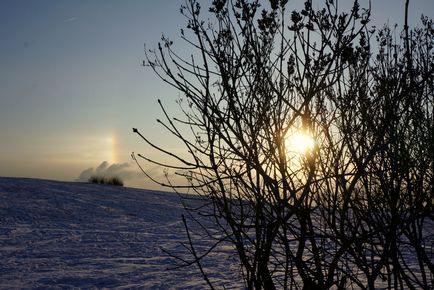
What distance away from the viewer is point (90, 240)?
28.6 ft

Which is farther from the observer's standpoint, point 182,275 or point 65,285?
point 182,275

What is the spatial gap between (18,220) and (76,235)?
1.85m

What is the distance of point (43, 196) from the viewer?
498 inches

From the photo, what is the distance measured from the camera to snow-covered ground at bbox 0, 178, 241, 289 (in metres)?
6.12

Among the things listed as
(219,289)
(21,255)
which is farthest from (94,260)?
(219,289)

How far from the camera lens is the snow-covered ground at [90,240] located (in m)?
6.12

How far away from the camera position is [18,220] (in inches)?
401

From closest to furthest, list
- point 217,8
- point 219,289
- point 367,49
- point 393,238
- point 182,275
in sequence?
point 393,238, point 217,8, point 367,49, point 219,289, point 182,275

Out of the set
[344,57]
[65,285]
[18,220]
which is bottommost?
[65,285]

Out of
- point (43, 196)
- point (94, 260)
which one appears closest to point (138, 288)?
point (94, 260)

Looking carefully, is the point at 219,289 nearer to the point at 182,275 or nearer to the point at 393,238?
the point at 182,275

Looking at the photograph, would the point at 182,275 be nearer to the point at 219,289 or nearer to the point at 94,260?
the point at 219,289

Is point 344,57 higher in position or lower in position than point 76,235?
higher

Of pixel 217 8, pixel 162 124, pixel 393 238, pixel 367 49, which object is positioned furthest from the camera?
pixel 367 49
